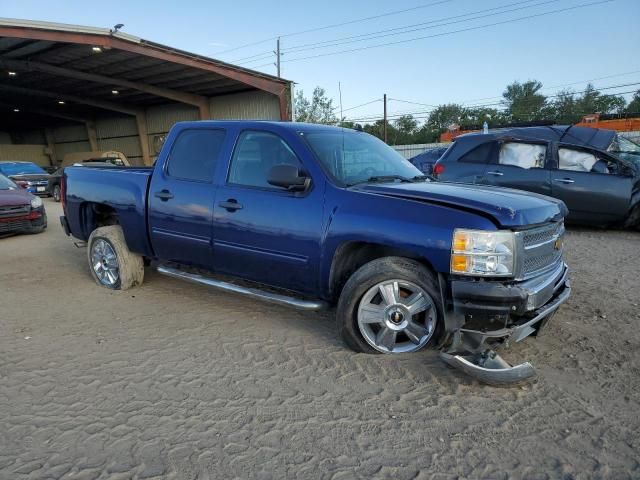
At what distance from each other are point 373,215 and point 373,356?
108 cm

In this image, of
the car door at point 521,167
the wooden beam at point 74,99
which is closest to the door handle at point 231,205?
the car door at point 521,167

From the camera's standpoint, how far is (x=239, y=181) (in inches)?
168

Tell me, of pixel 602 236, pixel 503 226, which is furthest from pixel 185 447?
pixel 602 236

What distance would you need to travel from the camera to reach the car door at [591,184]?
7.85 meters

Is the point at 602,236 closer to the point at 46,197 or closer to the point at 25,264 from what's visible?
the point at 25,264

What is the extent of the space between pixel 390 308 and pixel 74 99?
1184 inches

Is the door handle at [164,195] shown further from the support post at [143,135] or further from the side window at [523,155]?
the support post at [143,135]

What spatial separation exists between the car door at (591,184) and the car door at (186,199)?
626 centimetres

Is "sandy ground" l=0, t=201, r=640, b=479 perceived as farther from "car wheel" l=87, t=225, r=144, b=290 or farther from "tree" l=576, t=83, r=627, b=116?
"tree" l=576, t=83, r=627, b=116

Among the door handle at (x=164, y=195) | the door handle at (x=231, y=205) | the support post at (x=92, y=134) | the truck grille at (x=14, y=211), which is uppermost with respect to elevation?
the support post at (x=92, y=134)

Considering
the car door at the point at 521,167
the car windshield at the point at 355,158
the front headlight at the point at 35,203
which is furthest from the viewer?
the front headlight at the point at 35,203

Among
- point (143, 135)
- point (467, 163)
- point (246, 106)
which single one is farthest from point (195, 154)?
point (143, 135)

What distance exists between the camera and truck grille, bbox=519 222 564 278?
3203 mm

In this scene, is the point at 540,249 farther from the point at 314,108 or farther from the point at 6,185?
the point at 314,108
